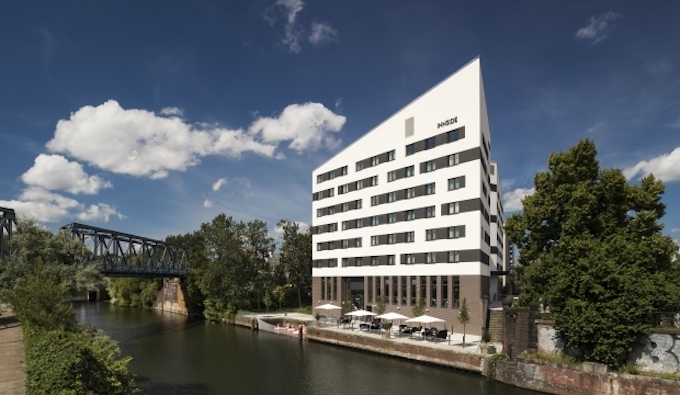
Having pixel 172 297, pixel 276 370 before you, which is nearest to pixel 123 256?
pixel 172 297

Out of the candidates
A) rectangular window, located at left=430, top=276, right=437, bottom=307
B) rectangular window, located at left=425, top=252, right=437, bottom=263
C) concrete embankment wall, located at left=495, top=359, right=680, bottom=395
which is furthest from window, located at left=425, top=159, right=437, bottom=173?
concrete embankment wall, located at left=495, top=359, right=680, bottom=395

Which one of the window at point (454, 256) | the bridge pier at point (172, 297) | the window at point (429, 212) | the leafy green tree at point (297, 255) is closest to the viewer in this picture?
the window at point (454, 256)

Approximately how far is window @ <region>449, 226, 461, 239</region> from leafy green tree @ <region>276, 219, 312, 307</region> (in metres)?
34.5

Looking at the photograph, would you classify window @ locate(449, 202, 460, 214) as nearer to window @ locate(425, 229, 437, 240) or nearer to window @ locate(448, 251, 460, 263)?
window @ locate(425, 229, 437, 240)

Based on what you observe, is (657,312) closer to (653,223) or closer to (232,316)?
(653,223)

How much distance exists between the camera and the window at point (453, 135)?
5005 cm

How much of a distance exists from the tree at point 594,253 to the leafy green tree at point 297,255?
45.2m

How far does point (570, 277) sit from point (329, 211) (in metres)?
41.2

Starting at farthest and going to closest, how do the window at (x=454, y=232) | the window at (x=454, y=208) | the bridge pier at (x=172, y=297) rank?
the bridge pier at (x=172, y=297) → the window at (x=454, y=208) → the window at (x=454, y=232)

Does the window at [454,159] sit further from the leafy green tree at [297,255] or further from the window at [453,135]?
the leafy green tree at [297,255]

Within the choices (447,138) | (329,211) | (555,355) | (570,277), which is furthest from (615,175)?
(329,211)

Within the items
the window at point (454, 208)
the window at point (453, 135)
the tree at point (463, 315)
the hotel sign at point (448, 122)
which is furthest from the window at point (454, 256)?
the hotel sign at point (448, 122)

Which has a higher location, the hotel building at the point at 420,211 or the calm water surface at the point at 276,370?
the hotel building at the point at 420,211

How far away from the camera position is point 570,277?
29.9 m
